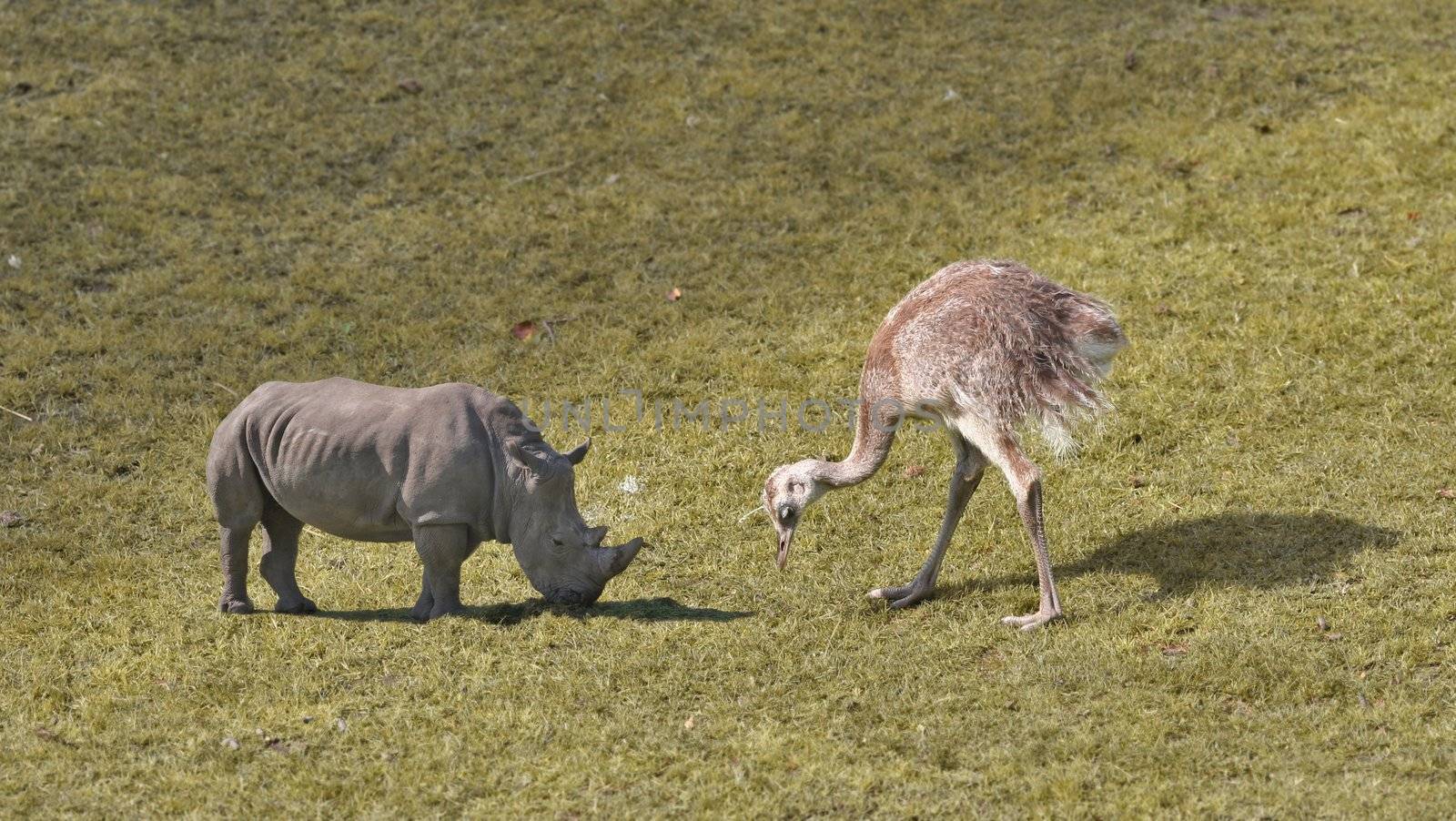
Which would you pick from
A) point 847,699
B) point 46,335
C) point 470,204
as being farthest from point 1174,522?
point 46,335

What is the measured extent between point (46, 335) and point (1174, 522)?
31.5 ft

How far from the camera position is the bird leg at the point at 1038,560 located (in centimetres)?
883

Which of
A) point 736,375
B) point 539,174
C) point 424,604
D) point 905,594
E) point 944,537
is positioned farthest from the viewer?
point 539,174

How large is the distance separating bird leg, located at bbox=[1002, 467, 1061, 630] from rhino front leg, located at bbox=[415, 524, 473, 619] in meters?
3.28

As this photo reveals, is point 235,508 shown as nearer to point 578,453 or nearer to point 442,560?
point 442,560

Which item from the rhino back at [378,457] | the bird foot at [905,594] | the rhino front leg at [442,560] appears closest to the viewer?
the rhino back at [378,457]

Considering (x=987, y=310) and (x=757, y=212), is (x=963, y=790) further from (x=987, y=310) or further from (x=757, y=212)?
(x=757, y=212)

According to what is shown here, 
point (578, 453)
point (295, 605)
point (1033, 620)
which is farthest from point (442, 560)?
point (1033, 620)

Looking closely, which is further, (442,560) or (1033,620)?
(1033,620)

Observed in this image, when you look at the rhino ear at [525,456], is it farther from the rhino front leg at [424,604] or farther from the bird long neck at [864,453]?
the bird long neck at [864,453]

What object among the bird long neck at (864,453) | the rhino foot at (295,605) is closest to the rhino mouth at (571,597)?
the rhino foot at (295,605)

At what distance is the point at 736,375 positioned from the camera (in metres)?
12.6

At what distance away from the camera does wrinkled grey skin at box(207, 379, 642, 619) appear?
845cm

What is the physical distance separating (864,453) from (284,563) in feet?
12.2
